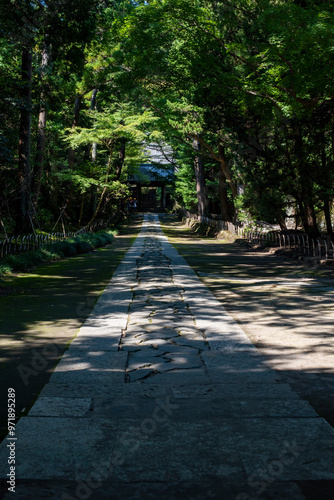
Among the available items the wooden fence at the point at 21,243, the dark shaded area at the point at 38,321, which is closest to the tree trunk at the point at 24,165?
the wooden fence at the point at 21,243

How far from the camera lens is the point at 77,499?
7.22 ft

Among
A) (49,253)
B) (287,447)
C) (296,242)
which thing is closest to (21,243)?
(49,253)

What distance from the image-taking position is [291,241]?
17047mm

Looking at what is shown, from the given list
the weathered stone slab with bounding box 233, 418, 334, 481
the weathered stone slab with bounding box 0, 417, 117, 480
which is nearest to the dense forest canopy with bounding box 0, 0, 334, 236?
the weathered stone slab with bounding box 233, 418, 334, 481

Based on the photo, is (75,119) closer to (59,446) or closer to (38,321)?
(38,321)

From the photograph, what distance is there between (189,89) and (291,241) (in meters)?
9.28

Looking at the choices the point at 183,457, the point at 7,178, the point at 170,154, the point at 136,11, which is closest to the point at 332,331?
the point at 183,457

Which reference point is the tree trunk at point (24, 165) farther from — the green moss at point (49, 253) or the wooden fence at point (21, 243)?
the green moss at point (49, 253)

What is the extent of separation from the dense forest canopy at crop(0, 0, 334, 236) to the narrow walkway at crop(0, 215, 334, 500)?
846cm

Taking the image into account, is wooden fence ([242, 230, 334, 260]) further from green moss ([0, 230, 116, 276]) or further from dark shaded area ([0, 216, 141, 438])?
green moss ([0, 230, 116, 276])

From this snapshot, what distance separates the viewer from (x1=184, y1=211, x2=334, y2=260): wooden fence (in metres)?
13.3

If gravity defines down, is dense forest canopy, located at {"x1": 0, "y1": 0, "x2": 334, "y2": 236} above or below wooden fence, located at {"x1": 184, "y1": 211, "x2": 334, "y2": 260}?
above

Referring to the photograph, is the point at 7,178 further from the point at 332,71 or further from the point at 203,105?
the point at 332,71

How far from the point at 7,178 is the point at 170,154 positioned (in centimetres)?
2909
